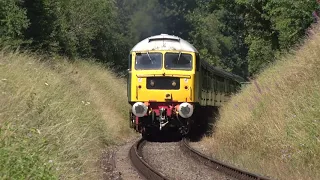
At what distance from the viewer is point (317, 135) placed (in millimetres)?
10289

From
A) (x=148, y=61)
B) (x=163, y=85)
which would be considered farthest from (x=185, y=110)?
(x=148, y=61)

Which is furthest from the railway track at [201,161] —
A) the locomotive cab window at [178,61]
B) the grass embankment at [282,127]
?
the locomotive cab window at [178,61]

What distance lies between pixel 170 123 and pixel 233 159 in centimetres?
565

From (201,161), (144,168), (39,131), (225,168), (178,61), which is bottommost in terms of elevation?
(201,161)

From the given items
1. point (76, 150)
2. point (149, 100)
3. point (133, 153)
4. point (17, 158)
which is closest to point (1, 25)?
point (149, 100)

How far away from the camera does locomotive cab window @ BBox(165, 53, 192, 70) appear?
19.3 metres

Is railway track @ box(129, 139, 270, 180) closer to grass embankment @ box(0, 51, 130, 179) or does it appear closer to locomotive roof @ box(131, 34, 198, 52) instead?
grass embankment @ box(0, 51, 130, 179)

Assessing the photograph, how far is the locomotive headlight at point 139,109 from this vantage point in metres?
18.7

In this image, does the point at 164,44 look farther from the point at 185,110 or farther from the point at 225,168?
the point at 225,168

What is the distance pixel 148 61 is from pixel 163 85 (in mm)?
1025

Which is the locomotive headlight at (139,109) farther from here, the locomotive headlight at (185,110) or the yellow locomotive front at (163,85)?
the locomotive headlight at (185,110)

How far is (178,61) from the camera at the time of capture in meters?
19.4

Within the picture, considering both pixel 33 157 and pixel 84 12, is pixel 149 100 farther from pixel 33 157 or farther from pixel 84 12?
pixel 84 12

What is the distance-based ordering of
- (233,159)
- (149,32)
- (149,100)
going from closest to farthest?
(233,159) < (149,100) < (149,32)
